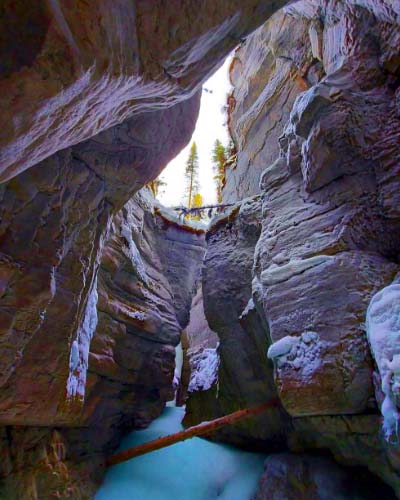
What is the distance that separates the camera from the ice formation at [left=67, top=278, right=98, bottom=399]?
5833 millimetres

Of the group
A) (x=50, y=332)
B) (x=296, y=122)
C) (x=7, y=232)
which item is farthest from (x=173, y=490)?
(x=296, y=122)

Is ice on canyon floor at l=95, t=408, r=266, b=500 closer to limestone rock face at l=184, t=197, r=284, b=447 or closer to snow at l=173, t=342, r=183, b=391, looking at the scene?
limestone rock face at l=184, t=197, r=284, b=447

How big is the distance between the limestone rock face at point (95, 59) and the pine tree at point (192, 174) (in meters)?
24.9

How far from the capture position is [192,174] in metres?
30.2

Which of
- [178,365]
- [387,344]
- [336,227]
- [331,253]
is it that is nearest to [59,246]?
[331,253]

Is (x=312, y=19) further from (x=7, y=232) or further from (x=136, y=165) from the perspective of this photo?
(x=7, y=232)

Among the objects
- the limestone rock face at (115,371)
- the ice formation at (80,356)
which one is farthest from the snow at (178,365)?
the ice formation at (80,356)

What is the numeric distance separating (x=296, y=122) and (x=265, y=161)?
6.26 metres

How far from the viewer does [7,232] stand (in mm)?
4059

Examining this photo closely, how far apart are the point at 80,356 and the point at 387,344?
534cm

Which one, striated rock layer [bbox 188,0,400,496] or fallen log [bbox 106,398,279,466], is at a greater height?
striated rock layer [bbox 188,0,400,496]

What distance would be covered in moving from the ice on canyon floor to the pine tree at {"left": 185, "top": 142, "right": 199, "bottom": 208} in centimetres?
2188

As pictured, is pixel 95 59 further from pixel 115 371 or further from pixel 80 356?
pixel 115 371

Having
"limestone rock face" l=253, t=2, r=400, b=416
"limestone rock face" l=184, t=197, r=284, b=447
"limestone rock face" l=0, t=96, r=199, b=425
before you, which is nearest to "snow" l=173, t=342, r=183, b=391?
"limestone rock face" l=184, t=197, r=284, b=447
